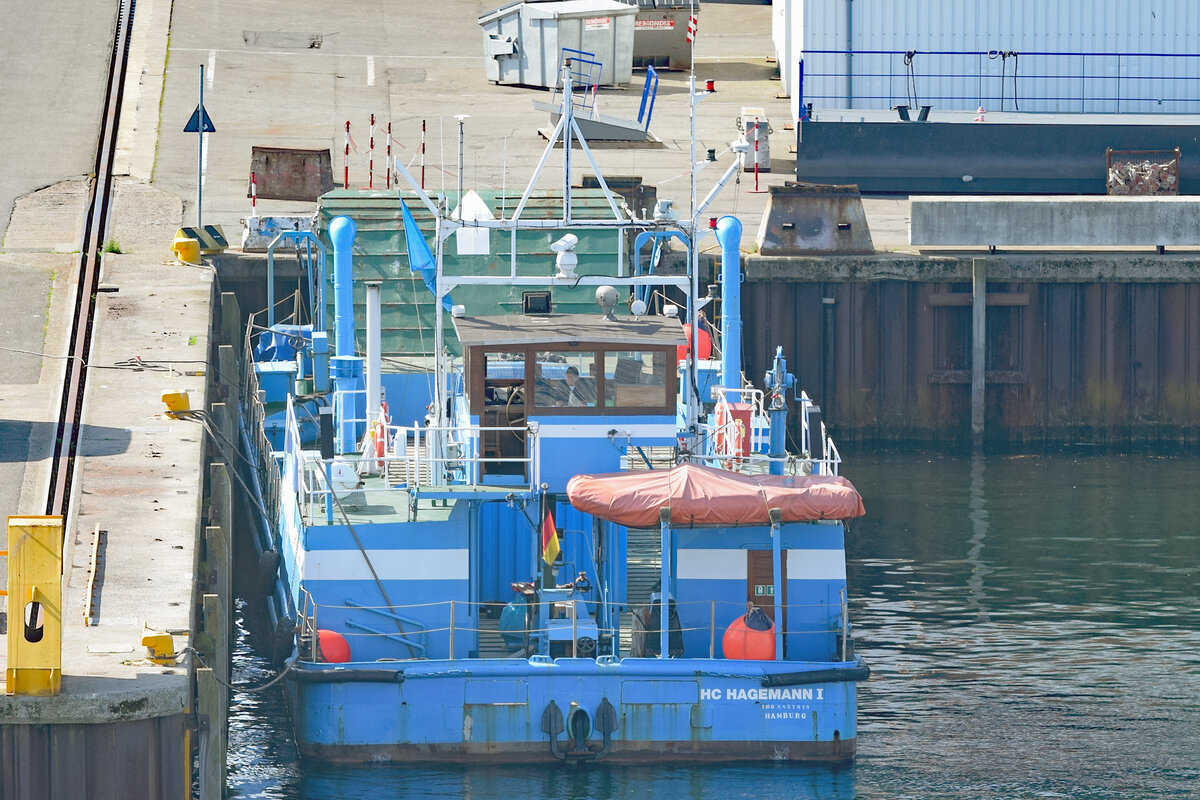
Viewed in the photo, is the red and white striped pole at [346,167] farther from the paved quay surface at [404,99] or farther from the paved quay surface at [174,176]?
the paved quay surface at [174,176]

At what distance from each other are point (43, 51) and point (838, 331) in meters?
20.7

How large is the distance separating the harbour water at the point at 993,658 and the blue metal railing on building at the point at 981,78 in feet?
28.9

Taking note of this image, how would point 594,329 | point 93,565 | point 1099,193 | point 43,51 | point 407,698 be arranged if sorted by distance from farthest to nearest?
point 43,51
point 1099,193
point 594,329
point 407,698
point 93,565

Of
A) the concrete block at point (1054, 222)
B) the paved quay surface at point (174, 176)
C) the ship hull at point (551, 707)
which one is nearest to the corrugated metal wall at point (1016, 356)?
the concrete block at point (1054, 222)

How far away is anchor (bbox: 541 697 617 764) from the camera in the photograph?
65.8 feet

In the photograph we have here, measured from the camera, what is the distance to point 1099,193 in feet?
129

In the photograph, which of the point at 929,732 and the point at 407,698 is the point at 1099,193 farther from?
the point at 407,698

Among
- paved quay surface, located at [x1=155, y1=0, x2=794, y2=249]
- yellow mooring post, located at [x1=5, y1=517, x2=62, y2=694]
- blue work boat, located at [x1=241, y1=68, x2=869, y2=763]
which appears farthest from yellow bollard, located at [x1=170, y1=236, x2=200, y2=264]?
yellow mooring post, located at [x1=5, y1=517, x2=62, y2=694]

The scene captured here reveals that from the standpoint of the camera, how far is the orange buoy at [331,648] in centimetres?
2036

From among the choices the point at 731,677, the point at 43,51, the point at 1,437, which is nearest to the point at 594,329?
the point at 731,677

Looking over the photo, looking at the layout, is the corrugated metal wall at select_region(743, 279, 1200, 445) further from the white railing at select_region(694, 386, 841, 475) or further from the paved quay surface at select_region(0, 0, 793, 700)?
the white railing at select_region(694, 386, 841, 475)

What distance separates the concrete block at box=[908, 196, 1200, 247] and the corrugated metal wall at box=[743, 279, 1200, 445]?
2.64 feet

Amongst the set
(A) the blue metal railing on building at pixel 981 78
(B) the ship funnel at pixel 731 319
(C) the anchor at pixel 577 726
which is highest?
(A) the blue metal railing on building at pixel 981 78

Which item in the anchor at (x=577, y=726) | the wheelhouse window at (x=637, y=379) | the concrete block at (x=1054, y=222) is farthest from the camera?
the concrete block at (x=1054, y=222)
